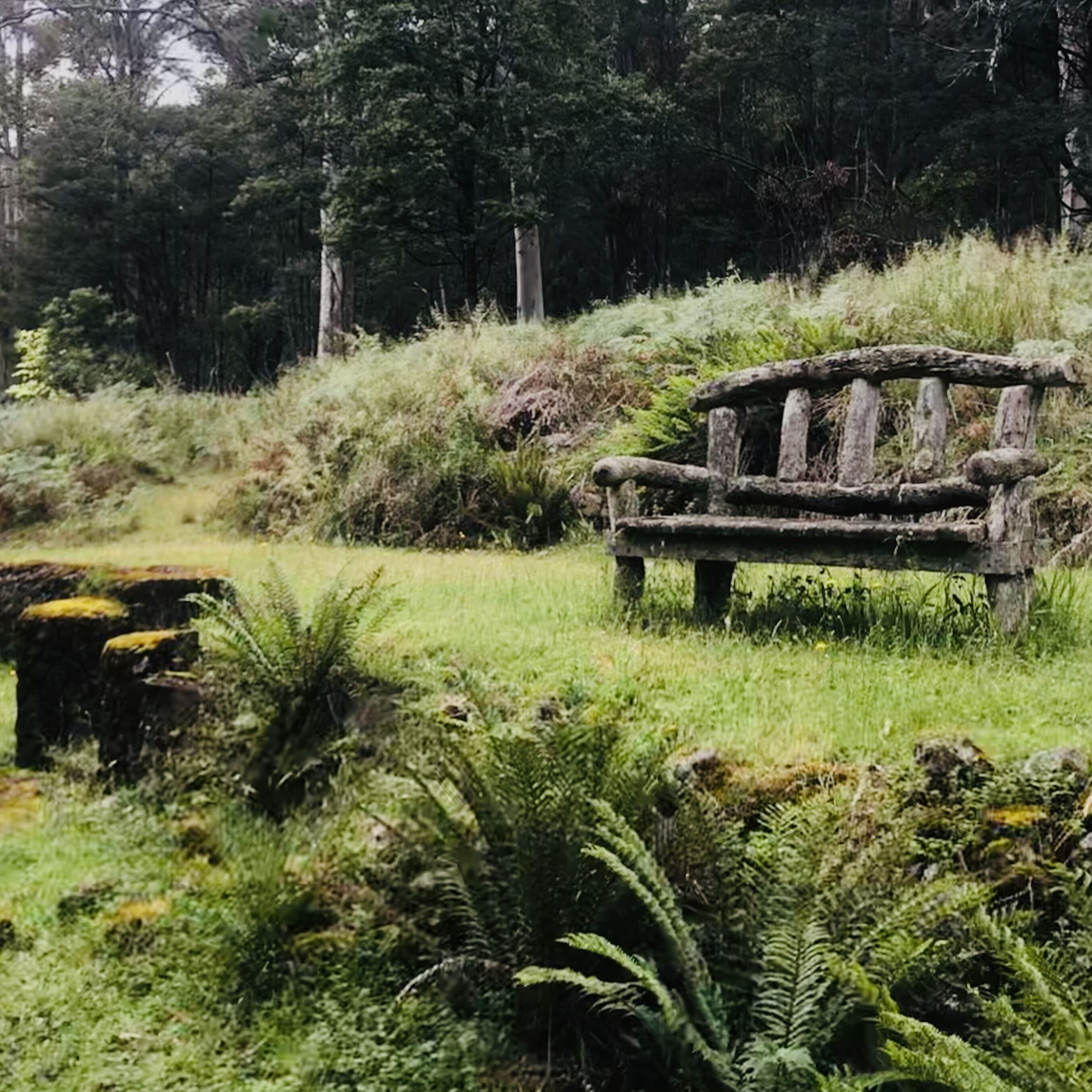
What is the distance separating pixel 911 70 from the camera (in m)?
22.9

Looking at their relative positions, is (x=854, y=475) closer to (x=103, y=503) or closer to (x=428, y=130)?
(x=103, y=503)

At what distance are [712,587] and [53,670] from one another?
3355mm

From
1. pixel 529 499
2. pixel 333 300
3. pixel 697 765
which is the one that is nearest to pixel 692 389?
pixel 529 499

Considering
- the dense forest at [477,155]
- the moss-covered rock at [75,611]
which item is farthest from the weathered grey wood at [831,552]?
the dense forest at [477,155]

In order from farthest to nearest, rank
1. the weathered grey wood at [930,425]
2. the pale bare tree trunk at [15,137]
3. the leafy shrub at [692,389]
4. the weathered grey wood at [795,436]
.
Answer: the pale bare tree trunk at [15,137]
the leafy shrub at [692,389]
the weathered grey wood at [795,436]
the weathered grey wood at [930,425]

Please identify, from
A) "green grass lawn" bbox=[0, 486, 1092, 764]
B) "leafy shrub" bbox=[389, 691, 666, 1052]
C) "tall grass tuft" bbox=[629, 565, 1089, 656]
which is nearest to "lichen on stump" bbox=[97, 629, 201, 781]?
"green grass lawn" bbox=[0, 486, 1092, 764]

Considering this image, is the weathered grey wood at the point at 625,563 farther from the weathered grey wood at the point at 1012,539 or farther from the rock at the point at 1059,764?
the rock at the point at 1059,764

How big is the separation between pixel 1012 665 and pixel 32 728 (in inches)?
182

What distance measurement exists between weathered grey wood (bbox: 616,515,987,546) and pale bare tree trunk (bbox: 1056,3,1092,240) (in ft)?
50.7

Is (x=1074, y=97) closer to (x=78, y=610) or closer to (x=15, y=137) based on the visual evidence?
(x=78, y=610)

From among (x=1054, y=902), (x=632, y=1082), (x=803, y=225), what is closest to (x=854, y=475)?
(x=1054, y=902)

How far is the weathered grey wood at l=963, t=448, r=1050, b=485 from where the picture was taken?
14.6 ft

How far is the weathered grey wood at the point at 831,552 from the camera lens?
14.6 feet

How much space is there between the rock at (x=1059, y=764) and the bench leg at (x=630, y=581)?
2.59 meters
